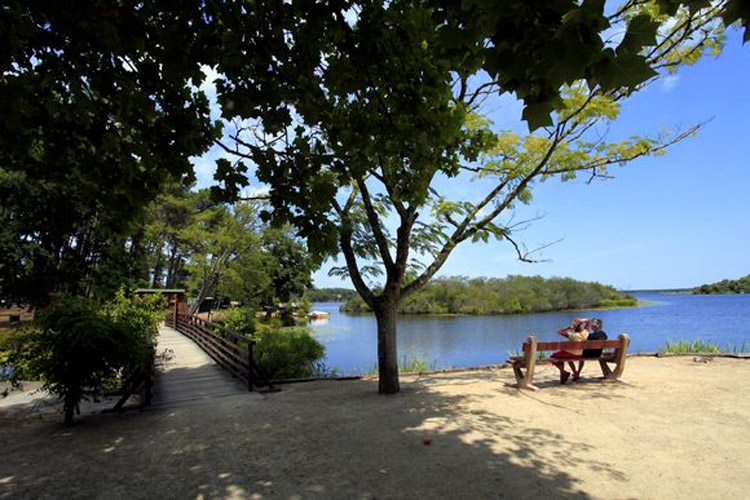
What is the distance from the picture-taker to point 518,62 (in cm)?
183

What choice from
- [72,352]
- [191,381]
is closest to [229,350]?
[191,381]

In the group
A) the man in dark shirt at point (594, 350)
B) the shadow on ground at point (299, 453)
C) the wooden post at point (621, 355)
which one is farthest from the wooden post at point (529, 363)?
the wooden post at point (621, 355)

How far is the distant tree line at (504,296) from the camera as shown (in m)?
56.0

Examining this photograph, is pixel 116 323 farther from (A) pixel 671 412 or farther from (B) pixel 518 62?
(A) pixel 671 412

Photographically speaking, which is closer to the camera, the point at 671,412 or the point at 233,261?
the point at 671,412

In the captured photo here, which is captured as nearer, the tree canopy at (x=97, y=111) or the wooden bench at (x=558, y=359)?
the tree canopy at (x=97, y=111)

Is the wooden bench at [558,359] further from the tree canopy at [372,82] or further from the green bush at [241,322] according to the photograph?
the green bush at [241,322]

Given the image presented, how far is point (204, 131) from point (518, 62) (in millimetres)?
4035

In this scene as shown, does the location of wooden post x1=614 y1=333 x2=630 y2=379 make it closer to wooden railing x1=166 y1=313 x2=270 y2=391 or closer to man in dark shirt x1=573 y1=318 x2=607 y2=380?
man in dark shirt x1=573 y1=318 x2=607 y2=380

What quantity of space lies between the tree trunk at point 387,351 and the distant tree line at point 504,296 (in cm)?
4539

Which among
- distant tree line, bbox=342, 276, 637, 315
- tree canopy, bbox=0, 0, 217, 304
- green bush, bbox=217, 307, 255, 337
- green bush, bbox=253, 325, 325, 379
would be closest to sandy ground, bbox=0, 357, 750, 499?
tree canopy, bbox=0, 0, 217, 304

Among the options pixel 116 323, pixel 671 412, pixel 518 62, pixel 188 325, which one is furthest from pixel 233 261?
pixel 518 62

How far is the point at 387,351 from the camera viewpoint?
748cm

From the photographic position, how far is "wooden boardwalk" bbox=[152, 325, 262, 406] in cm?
756
